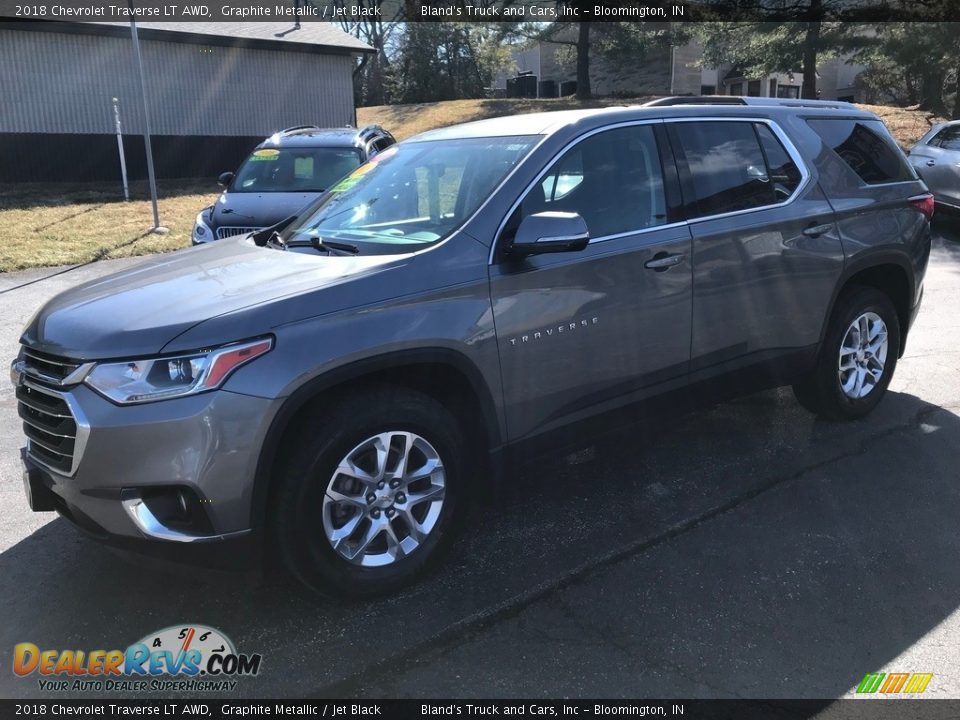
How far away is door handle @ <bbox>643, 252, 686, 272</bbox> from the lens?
3757mm

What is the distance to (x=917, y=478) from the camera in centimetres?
427

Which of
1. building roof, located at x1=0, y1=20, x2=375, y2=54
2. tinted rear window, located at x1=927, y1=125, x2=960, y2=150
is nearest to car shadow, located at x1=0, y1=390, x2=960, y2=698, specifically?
tinted rear window, located at x1=927, y1=125, x2=960, y2=150

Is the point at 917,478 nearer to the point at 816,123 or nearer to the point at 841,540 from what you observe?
the point at 841,540

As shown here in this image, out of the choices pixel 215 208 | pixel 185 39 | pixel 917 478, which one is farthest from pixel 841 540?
pixel 185 39

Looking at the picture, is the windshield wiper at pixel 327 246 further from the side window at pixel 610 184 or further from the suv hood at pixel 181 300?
the side window at pixel 610 184

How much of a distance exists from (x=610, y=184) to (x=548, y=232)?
29.6 inches

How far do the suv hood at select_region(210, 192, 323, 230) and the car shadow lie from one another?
18.2 feet

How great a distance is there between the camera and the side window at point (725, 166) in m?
4.06

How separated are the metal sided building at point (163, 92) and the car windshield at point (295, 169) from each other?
482 inches

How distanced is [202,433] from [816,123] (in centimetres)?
399

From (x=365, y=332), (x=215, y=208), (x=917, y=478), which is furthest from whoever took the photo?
(x=215, y=208)

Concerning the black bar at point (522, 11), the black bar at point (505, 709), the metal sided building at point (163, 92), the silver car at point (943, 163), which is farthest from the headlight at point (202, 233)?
the black bar at point (522, 11)

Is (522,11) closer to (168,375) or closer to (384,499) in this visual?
(384,499)

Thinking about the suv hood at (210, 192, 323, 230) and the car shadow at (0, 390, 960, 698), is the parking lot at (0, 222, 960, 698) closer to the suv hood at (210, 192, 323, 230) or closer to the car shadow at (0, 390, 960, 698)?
the car shadow at (0, 390, 960, 698)
